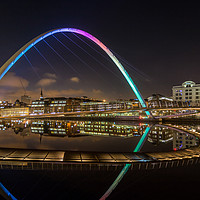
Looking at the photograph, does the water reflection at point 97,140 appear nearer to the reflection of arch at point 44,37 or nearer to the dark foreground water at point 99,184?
the dark foreground water at point 99,184

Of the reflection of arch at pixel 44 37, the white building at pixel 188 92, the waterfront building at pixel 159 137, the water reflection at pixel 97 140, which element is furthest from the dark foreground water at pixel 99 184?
the white building at pixel 188 92

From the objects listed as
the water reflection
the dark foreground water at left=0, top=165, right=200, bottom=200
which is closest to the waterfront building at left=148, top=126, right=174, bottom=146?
the water reflection

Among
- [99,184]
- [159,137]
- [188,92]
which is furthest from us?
[188,92]

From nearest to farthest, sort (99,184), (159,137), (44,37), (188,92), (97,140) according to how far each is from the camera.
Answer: (99,184) < (97,140) < (159,137) < (44,37) < (188,92)

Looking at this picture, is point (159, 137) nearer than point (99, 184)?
No

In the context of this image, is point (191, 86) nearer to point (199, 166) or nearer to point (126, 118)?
point (126, 118)

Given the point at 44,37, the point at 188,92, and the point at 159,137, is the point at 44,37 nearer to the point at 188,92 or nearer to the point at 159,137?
the point at 159,137

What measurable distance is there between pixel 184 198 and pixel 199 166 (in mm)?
2636

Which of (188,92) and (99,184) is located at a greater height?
(188,92)

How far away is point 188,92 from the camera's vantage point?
230 ft

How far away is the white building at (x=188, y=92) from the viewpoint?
6844cm

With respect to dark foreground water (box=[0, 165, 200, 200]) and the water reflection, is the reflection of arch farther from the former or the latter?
dark foreground water (box=[0, 165, 200, 200])

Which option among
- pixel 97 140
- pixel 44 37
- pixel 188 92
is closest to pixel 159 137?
pixel 97 140

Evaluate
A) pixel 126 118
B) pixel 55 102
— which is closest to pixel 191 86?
pixel 126 118
